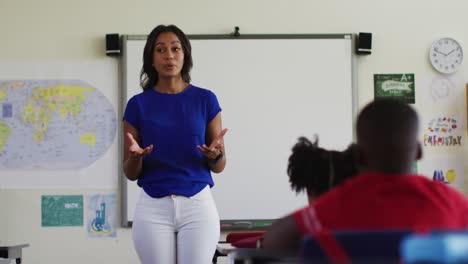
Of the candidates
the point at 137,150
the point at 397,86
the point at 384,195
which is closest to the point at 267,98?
the point at 397,86

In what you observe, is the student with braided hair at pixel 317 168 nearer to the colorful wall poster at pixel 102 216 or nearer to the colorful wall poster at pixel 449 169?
the colorful wall poster at pixel 102 216

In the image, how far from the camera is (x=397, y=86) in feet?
15.2

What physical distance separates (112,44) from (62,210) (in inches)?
48.6

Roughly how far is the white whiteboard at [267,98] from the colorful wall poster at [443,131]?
0.58 meters

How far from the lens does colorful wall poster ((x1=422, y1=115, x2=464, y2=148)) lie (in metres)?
4.61

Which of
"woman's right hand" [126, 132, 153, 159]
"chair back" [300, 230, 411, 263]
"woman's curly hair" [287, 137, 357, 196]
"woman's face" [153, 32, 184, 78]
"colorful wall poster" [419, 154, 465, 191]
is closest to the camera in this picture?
"chair back" [300, 230, 411, 263]

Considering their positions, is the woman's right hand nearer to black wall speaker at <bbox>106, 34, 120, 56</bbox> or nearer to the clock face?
black wall speaker at <bbox>106, 34, 120, 56</bbox>

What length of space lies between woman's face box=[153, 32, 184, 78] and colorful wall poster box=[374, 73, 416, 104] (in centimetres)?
257

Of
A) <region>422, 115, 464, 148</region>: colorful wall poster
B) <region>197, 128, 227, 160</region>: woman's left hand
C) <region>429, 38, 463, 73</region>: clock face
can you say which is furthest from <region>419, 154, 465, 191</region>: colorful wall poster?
<region>197, 128, 227, 160</region>: woman's left hand

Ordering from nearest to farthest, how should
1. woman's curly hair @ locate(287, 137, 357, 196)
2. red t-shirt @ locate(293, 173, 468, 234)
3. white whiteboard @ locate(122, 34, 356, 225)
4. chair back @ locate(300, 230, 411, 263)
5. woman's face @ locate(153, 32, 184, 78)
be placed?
chair back @ locate(300, 230, 411, 263) → red t-shirt @ locate(293, 173, 468, 234) → woman's curly hair @ locate(287, 137, 357, 196) → woman's face @ locate(153, 32, 184, 78) → white whiteboard @ locate(122, 34, 356, 225)

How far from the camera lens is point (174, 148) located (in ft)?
7.40

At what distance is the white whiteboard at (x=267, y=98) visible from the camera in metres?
4.47

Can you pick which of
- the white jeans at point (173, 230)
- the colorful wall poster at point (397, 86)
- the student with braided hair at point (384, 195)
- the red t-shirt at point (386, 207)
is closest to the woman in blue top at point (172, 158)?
the white jeans at point (173, 230)

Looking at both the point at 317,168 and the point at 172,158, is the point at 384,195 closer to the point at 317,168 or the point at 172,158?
the point at 317,168
